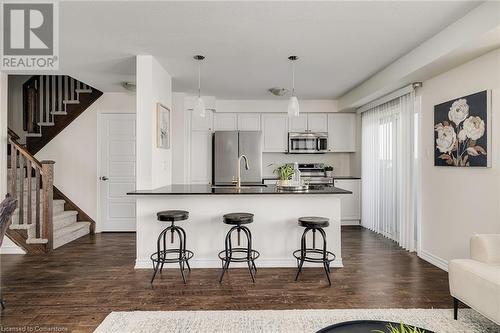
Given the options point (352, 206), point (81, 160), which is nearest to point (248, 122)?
point (352, 206)

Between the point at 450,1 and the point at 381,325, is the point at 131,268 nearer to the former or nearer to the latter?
the point at 381,325

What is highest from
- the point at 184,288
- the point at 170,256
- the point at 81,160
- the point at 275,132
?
the point at 275,132

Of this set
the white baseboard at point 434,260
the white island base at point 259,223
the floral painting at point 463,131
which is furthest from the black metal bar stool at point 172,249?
the floral painting at point 463,131

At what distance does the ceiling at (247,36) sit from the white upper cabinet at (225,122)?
1.72 m

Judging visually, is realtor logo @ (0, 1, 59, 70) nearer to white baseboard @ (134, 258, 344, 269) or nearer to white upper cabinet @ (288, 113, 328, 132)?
white baseboard @ (134, 258, 344, 269)

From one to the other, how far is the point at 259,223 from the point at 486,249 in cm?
218

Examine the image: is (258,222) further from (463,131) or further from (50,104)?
(50,104)

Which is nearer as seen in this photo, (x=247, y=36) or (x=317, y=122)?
(x=247, y=36)

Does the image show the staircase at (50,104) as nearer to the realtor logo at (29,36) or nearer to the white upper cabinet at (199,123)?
the realtor logo at (29,36)

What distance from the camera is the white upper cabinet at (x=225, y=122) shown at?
6.31 m

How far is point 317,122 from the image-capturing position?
6367mm

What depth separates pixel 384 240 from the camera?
4.86m

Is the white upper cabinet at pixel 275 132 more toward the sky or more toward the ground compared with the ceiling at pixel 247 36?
more toward the ground

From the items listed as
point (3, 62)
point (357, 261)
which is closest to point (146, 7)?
point (3, 62)
